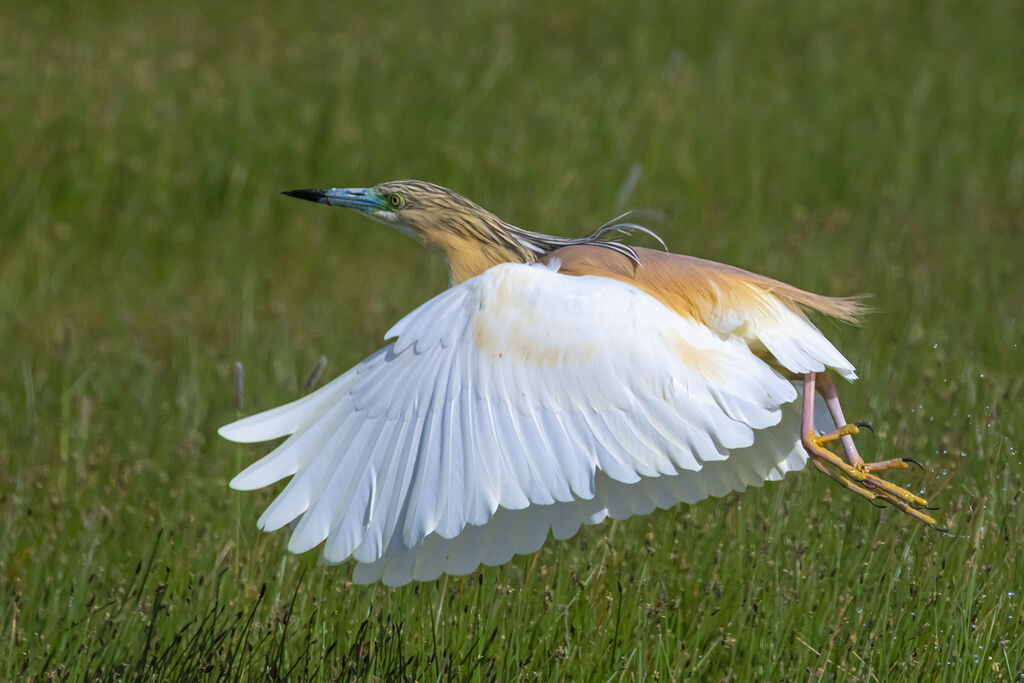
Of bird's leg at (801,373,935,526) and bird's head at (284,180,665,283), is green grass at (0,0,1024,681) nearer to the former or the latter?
bird's leg at (801,373,935,526)

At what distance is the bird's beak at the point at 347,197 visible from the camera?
3.67 meters

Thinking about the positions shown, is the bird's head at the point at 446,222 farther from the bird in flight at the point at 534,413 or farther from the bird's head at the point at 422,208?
the bird in flight at the point at 534,413

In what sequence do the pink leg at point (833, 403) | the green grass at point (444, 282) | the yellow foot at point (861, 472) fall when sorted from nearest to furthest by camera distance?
the yellow foot at point (861, 472) → the pink leg at point (833, 403) → the green grass at point (444, 282)

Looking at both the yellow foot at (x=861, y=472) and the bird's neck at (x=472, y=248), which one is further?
the bird's neck at (x=472, y=248)

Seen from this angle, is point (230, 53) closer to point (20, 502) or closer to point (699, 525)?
point (20, 502)

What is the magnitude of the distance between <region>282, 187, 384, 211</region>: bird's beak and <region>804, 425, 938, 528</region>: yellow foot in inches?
54.1

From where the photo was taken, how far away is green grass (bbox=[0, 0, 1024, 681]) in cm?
365

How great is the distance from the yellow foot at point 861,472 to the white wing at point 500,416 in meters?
0.15

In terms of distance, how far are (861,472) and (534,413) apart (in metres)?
0.82

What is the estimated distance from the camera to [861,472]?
3213 millimetres

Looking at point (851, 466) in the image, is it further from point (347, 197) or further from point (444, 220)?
point (347, 197)

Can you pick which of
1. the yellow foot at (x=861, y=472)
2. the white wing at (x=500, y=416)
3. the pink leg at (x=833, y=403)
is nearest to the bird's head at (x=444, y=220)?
the white wing at (x=500, y=416)

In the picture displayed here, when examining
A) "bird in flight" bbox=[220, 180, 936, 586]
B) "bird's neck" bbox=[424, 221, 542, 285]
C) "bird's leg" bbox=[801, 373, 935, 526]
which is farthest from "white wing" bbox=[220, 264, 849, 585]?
"bird's neck" bbox=[424, 221, 542, 285]

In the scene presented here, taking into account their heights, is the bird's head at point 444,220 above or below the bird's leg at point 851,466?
above
